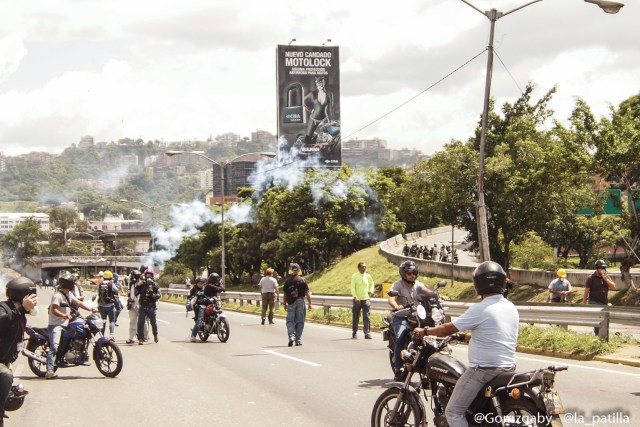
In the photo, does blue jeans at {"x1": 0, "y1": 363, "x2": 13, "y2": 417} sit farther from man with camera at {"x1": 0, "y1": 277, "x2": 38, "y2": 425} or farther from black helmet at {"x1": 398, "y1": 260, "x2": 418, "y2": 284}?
black helmet at {"x1": 398, "y1": 260, "x2": 418, "y2": 284}

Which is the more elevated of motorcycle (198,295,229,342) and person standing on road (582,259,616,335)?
person standing on road (582,259,616,335)

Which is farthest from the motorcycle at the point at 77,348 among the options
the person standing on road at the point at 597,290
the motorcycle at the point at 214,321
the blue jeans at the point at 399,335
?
the person standing on road at the point at 597,290

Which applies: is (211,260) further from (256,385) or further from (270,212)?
(256,385)

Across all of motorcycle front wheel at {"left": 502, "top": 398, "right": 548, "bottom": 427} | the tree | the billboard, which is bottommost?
motorcycle front wheel at {"left": 502, "top": 398, "right": 548, "bottom": 427}

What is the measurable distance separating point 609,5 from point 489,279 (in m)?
14.5

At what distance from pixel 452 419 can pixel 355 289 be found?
1337cm

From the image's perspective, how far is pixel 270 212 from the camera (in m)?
88.9

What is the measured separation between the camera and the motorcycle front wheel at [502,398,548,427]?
20.6 ft

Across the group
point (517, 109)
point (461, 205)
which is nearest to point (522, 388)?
point (461, 205)

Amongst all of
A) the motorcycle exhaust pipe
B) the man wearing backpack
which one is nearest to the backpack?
the man wearing backpack

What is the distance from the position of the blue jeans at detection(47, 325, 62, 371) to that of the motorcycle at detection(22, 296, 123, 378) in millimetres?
55

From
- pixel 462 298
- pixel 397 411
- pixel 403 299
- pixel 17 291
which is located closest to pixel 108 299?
pixel 403 299

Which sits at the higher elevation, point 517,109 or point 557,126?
point 517,109

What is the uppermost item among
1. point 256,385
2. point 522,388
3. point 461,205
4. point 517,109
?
point 517,109
